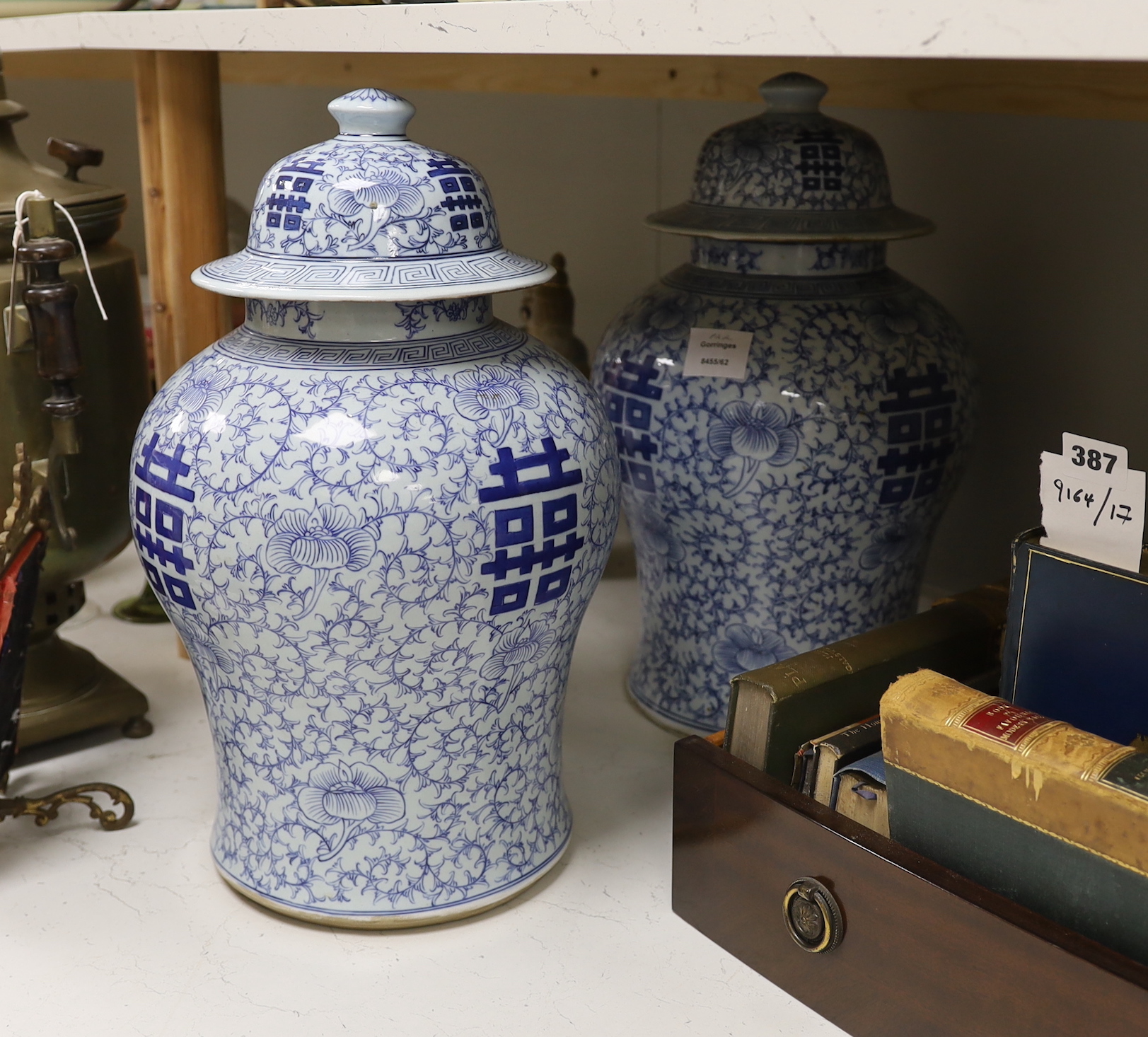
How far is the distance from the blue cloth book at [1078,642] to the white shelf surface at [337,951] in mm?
307

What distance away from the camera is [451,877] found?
1074mm

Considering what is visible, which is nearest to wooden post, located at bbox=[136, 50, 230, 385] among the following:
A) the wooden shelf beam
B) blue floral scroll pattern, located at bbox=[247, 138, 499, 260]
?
the wooden shelf beam

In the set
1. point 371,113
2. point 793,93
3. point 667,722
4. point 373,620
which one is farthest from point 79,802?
point 793,93

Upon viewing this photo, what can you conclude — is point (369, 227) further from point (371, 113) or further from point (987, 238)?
point (987, 238)

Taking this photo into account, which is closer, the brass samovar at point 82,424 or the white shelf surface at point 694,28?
the white shelf surface at point 694,28

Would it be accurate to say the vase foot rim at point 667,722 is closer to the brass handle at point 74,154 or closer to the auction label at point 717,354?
the auction label at point 717,354

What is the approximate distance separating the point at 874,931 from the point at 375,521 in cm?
46

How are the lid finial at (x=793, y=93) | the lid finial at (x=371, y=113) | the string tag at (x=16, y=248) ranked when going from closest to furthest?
the lid finial at (x=371, y=113) → the string tag at (x=16, y=248) → the lid finial at (x=793, y=93)

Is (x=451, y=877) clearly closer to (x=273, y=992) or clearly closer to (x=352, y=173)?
(x=273, y=992)

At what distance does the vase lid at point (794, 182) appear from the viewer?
1244 mm

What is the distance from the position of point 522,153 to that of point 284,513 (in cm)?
147

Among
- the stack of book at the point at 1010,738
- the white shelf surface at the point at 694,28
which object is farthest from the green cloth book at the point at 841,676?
the white shelf surface at the point at 694,28

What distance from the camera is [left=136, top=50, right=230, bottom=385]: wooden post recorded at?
1.46 metres

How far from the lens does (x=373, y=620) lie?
95 cm
